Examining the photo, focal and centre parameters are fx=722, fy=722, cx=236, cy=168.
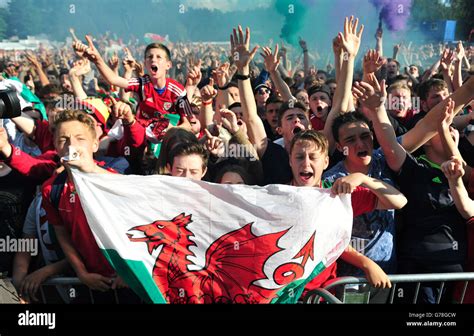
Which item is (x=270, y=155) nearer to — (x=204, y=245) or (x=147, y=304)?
(x=204, y=245)

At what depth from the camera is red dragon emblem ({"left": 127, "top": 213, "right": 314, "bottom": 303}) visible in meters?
3.91

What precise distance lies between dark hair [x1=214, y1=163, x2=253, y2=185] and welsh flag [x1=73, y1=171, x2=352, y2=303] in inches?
16.0

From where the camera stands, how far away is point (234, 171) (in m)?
4.48

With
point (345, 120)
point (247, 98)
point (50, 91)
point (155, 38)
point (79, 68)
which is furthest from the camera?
point (155, 38)

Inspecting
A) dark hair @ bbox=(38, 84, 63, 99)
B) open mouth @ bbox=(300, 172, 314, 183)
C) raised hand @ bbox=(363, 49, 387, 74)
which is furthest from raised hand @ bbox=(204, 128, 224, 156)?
dark hair @ bbox=(38, 84, 63, 99)

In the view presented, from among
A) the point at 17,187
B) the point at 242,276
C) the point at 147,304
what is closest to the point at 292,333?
the point at 242,276

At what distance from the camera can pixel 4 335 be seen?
13.3 ft

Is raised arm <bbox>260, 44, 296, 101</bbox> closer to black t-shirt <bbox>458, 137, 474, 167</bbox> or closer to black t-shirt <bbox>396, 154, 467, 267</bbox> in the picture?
black t-shirt <bbox>458, 137, 474, 167</bbox>

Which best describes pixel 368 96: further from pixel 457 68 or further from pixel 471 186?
pixel 457 68

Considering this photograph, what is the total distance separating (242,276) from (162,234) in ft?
1.62

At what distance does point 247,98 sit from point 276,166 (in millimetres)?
606

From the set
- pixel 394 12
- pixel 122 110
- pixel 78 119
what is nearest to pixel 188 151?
pixel 122 110

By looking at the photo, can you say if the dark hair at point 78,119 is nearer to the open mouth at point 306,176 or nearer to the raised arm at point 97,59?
the open mouth at point 306,176

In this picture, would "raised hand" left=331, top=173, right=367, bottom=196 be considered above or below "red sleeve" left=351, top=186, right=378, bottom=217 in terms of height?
above
